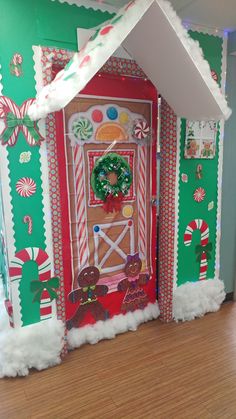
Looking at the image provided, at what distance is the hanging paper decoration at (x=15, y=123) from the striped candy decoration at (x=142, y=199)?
84 centimetres

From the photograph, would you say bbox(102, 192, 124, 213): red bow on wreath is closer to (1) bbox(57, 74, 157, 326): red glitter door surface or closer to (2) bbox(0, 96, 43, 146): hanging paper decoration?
(1) bbox(57, 74, 157, 326): red glitter door surface

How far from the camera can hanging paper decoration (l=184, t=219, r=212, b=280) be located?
2455mm

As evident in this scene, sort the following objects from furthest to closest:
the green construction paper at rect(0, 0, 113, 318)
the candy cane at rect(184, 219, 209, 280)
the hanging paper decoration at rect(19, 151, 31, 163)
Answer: the candy cane at rect(184, 219, 209, 280) < the hanging paper decoration at rect(19, 151, 31, 163) < the green construction paper at rect(0, 0, 113, 318)

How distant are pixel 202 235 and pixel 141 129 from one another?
106cm

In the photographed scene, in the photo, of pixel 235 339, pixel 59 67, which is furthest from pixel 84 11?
pixel 235 339

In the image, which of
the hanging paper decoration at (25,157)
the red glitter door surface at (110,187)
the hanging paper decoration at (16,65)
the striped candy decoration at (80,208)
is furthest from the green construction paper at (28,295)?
the hanging paper decoration at (16,65)

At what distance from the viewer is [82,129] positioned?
6.43ft

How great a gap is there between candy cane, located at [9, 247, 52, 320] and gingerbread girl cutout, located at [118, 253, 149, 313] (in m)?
0.62

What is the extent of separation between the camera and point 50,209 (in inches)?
73.5

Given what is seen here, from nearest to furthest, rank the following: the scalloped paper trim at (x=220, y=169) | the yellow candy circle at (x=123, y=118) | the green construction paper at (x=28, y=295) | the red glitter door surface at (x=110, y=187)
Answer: the green construction paper at (x=28, y=295)
the red glitter door surface at (x=110, y=187)
the yellow candy circle at (x=123, y=118)
the scalloped paper trim at (x=220, y=169)

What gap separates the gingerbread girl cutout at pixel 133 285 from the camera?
7.66 ft

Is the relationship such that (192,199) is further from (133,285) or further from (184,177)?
(133,285)

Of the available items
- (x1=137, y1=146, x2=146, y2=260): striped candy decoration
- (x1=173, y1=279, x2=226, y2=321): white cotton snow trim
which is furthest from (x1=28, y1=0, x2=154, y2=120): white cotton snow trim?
(x1=173, y1=279, x2=226, y2=321): white cotton snow trim

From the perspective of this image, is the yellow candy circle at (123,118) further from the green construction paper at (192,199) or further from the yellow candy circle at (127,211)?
the yellow candy circle at (127,211)
